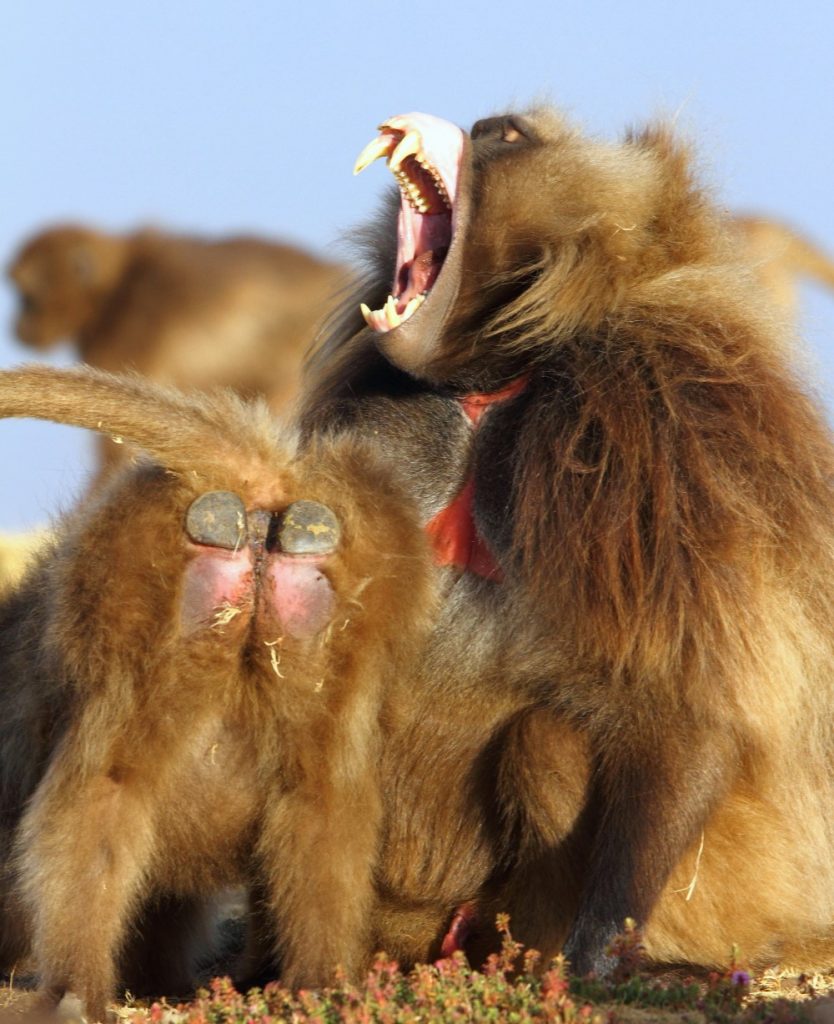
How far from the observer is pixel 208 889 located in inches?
138

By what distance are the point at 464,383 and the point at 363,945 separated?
1.20 meters

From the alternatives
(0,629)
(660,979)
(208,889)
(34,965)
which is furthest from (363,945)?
(0,629)

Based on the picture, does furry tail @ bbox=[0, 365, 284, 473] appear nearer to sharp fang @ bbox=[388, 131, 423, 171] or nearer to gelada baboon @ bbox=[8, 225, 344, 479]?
sharp fang @ bbox=[388, 131, 423, 171]

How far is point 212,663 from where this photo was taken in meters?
3.14

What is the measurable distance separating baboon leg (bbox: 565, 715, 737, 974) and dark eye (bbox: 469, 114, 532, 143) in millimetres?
1448

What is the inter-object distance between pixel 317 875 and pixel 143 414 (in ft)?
2.96

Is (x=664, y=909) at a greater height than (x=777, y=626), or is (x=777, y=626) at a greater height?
(x=777, y=626)

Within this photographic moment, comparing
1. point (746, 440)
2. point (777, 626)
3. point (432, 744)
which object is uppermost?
point (746, 440)

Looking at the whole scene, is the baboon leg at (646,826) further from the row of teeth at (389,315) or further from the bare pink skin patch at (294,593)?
the row of teeth at (389,315)

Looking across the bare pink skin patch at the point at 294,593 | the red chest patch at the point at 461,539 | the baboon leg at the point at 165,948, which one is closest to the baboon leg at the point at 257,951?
the baboon leg at the point at 165,948

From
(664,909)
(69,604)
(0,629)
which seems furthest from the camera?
(0,629)

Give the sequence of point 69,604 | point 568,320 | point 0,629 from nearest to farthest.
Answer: point 69,604
point 568,320
point 0,629

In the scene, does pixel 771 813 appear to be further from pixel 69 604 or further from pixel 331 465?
pixel 69 604

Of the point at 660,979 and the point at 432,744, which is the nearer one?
the point at 660,979
